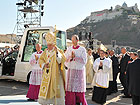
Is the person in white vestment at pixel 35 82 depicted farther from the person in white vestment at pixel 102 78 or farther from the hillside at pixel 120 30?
the hillside at pixel 120 30

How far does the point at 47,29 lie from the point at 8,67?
9.44ft

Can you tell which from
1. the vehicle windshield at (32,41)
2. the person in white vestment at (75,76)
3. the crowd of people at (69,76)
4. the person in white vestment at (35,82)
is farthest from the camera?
the vehicle windshield at (32,41)

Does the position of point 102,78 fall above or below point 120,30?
below

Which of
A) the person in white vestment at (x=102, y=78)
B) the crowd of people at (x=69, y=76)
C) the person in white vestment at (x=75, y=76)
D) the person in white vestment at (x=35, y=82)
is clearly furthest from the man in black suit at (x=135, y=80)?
the person in white vestment at (x=35, y=82)

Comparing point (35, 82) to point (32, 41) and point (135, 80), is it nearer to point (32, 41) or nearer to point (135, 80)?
point (32, 41)

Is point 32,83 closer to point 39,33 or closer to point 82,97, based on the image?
point 82,97

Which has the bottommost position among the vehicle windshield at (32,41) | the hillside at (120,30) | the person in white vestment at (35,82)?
the person in white vestment at (35,82)

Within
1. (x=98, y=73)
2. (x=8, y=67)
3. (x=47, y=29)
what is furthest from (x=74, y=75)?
(x=8, y=67)

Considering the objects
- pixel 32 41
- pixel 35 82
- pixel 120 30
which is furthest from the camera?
pixel 120 30

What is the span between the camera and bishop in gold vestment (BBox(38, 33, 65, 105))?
5.02 metres

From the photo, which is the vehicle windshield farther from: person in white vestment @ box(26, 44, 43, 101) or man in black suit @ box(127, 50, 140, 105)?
man in black suit @ box(127, 50, 140, 105)

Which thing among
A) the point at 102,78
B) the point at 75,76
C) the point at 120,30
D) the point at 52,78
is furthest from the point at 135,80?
the point at 120,30

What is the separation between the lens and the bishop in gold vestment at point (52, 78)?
5.02m

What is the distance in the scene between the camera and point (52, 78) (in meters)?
5.08
